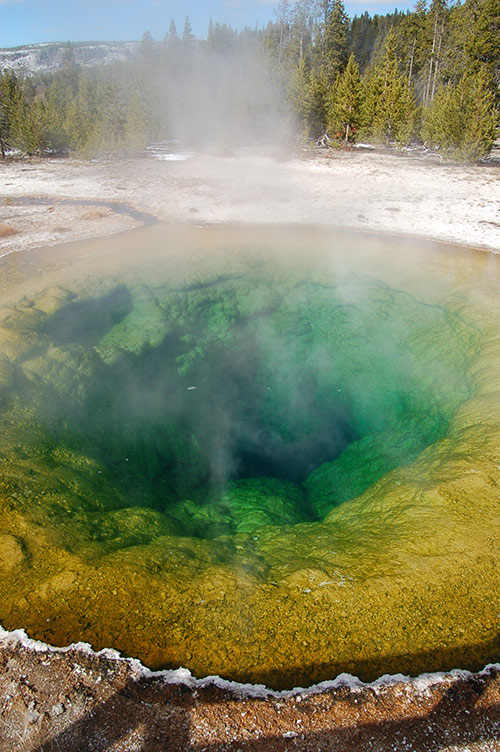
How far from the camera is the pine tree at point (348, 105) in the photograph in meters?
24.0

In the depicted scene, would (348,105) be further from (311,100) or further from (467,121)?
(467,121)

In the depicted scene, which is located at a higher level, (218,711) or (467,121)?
(467,121)

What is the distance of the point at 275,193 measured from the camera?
16344mm

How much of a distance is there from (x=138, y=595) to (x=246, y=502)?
2854 millimetres

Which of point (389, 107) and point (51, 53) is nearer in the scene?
point (389, 107)

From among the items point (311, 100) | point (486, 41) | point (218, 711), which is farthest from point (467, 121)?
point (218, 711)

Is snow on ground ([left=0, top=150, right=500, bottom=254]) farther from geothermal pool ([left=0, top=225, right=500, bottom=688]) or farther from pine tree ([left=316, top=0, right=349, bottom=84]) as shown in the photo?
pine tree ([left=316, top=0, right=349, bottom=84])

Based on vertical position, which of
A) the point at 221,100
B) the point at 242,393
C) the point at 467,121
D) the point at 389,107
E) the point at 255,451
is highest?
the point at 221,100

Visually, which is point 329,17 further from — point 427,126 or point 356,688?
point 356,688

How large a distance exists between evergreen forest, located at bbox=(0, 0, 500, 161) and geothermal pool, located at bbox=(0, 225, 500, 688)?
14656 mm

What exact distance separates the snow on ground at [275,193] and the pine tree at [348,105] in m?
2.94

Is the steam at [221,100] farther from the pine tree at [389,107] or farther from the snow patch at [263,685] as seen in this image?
the snow patch at [263,685]

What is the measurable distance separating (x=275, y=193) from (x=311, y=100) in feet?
43.2

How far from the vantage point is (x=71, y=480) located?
196 inches
